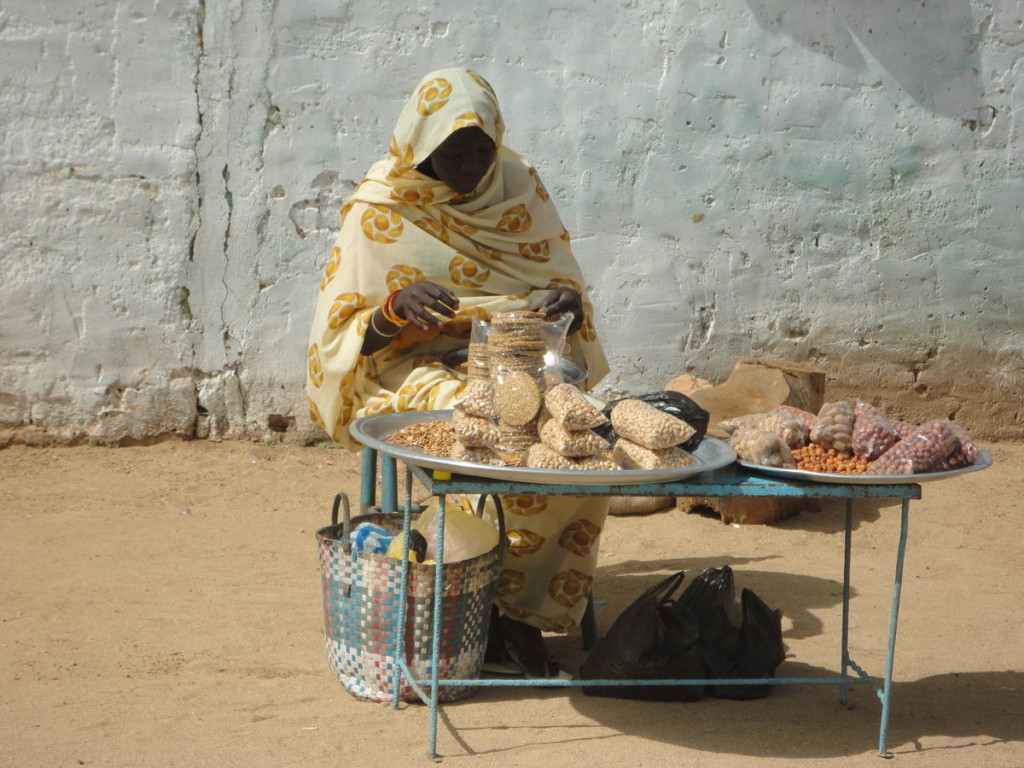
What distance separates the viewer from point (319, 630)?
3.74 metres

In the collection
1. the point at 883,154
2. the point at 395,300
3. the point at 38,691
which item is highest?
the point at 883,154

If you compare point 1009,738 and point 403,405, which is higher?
point 403,405

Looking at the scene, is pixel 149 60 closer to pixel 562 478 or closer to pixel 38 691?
pixel 38 691

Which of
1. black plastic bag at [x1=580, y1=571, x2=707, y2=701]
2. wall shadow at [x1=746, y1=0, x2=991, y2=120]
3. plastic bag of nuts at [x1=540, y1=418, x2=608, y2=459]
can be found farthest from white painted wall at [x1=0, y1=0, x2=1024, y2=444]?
plastic bag of nuts at [x1=540, y1=418, x2=608, y2=459]

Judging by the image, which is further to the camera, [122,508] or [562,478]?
[122,508]

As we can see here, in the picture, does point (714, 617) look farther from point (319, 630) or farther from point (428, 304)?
point (319, 630)

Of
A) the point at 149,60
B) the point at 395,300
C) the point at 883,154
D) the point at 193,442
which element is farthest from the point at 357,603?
the point at 883,154

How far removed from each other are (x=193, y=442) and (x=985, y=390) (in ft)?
15.0

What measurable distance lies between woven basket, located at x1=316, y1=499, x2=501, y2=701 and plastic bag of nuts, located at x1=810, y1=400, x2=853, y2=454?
99 centimetres

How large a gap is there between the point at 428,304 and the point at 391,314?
6.9 inches

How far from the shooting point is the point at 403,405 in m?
3.40

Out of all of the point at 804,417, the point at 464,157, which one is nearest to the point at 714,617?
the point at 804,417

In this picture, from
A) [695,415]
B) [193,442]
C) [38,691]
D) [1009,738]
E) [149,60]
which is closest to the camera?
[695,415]

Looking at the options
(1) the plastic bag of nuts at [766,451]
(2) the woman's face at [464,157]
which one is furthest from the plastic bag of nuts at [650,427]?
(2) the woman's face at [464,157]
